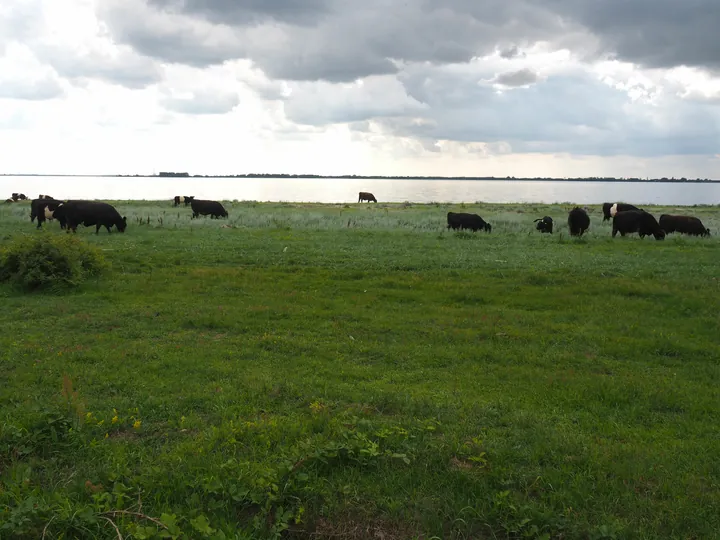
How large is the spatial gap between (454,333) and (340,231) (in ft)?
51.3

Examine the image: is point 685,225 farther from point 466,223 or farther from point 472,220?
point 466,223

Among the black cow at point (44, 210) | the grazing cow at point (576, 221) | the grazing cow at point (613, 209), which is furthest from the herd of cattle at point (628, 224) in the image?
the black cow at point (44, 210)

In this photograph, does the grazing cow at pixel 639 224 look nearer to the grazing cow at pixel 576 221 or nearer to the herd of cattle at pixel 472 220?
the herd of cattle at pixel 472 220

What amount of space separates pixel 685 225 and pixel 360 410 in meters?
27.7

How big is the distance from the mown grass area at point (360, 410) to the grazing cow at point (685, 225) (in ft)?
58.9

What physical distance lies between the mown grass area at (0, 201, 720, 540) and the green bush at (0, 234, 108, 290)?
465mm

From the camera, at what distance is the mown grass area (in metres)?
3.97

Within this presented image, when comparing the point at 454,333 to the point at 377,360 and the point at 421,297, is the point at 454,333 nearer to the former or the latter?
the point at 377,360

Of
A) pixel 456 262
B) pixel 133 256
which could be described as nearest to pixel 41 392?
pixel 133 256

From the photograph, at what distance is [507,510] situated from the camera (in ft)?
13.2

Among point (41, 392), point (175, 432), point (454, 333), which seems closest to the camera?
point (175, 432)

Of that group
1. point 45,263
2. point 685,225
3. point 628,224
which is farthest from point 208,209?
point 685,225

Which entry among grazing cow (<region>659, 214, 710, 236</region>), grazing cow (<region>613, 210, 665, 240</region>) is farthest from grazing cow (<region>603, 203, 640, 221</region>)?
grazing cow (<region>613, 210, 665, 240</region>)

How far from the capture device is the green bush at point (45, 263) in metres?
11.4
